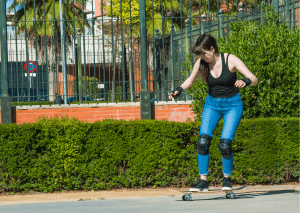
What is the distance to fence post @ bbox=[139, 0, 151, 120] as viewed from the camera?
870 centimetres

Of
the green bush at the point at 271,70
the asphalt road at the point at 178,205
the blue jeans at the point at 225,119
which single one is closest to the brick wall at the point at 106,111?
the green bush at the point at 271,70

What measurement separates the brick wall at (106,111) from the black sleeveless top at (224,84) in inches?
163

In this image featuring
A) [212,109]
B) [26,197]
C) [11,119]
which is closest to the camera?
[212,109]

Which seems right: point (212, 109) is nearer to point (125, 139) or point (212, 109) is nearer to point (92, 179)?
point (125, 139)

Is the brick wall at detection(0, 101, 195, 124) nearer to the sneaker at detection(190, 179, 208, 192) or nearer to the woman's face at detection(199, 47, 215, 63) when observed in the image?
the woman's face at detection(199, 47, 215, 63)

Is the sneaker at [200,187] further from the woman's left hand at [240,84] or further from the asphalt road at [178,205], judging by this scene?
the woman's left hand at [240,84]

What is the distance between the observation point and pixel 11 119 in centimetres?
867

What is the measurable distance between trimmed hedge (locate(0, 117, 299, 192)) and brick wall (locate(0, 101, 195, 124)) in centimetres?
269

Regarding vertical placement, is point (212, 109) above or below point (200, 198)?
above

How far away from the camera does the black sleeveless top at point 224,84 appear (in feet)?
15.0

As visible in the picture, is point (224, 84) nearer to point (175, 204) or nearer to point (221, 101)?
point (221, 101)

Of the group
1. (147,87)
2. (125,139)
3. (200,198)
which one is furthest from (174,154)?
(147,87)

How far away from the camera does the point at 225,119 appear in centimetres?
466

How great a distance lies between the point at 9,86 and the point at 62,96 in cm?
118
